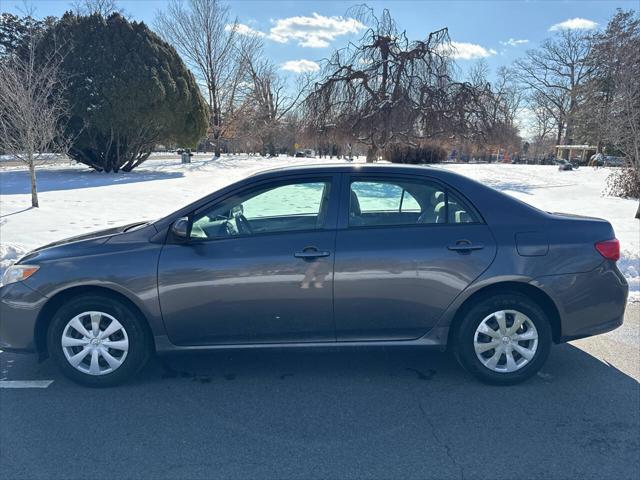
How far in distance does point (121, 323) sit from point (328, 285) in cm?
154

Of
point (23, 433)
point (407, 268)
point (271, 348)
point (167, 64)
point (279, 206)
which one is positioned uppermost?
point (167, 64)

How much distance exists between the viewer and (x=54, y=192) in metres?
13.8

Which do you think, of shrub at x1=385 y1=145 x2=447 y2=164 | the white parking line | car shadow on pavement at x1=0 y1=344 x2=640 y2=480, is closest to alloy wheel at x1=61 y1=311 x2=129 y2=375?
car shadow on pavement at x1=0 y1=344 x2=640 y2=480

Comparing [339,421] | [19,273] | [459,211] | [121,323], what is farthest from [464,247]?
[19,273]

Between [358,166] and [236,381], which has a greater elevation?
[358,166]

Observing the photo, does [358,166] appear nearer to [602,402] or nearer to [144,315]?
[144,315]

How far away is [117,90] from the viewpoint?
59.7ft

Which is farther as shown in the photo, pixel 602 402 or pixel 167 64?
pixel 167 64

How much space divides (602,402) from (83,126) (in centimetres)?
1981

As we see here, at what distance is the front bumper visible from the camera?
10.5 feet

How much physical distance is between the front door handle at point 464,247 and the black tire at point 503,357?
0.40 meters

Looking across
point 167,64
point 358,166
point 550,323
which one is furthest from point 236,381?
point 167,64

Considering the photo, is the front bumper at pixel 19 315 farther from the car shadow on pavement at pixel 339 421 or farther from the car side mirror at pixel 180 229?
the car side mirror at pixel 180 229

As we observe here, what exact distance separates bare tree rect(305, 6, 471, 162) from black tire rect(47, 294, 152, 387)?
583 inches
